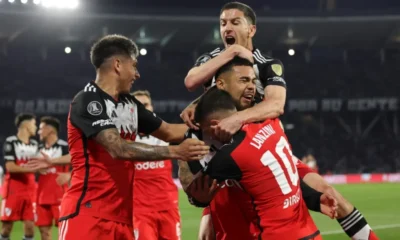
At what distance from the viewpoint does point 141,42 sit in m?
40.2

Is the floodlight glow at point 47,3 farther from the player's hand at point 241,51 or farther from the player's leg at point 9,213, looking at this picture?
the player's hand at point 241,51

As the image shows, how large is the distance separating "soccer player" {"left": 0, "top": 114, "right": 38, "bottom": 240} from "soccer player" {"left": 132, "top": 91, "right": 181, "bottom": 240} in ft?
11.9

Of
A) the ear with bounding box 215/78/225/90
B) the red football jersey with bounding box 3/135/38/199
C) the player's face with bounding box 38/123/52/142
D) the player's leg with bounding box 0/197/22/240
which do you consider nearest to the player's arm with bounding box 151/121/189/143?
the ear with bounding box 215/78/225/90

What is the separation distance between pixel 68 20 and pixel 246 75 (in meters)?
30.8

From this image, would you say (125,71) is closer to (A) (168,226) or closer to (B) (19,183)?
(A) (168,226)

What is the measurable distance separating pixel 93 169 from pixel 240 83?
1.21 meters

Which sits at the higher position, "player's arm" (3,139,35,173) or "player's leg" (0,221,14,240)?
"player's arm" (3,139,35,173)

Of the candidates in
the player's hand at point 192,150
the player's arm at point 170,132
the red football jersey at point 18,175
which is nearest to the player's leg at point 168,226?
the player's arm at point 170,132

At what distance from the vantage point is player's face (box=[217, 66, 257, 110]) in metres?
4.50

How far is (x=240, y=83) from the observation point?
449 centimetres

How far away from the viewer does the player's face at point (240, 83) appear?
4.50 m

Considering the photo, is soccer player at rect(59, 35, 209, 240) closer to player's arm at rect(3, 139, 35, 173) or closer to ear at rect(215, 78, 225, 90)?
ear at rect(215, 78, 225, 90)

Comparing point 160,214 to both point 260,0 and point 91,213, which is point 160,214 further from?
point 260,0

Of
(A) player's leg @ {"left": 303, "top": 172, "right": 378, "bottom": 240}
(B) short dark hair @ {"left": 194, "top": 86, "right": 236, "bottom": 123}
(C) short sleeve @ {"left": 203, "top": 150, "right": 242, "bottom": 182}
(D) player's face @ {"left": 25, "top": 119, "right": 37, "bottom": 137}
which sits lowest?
(A) player's leg @ {"left": 303, "top": 172, "right": 378, "bottom": 240}
